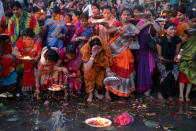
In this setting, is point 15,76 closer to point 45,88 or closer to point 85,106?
point 45,88

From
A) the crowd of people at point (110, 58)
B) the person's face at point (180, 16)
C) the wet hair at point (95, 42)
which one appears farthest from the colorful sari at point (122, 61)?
the person's face at point (180, 16)

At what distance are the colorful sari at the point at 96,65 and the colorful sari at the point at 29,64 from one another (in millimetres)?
1016

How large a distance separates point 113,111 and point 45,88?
1577 mm

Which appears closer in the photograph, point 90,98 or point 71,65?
point 90,98

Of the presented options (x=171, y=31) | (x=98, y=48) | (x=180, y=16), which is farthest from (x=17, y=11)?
(x=180, y=16)

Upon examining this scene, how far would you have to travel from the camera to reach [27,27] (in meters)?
4.43

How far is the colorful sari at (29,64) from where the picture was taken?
4230 mm

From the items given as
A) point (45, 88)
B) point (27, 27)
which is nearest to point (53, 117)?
point (45, 88)

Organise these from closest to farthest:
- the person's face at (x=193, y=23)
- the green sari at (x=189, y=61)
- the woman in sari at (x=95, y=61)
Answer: the woman in sari at (x=95, y=61) < the green sari at (x=189, y=61) < the person's face at (x=193, y=23)

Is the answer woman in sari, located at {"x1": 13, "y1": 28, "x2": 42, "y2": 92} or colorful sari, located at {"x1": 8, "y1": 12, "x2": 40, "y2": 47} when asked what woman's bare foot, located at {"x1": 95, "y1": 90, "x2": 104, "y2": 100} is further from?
colorful sari, located at {"x1": 8, "y1": 12, "x2": 40, "y2": 47}

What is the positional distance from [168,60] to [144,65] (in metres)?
0.50

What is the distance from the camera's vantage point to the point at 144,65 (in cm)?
436

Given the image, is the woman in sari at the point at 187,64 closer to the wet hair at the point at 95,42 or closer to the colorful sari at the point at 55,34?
the wet hair at the point at 95,42

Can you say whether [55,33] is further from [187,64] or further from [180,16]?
[180,16]
